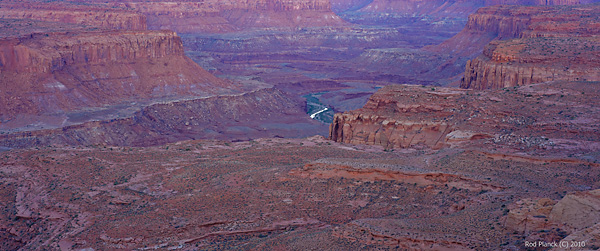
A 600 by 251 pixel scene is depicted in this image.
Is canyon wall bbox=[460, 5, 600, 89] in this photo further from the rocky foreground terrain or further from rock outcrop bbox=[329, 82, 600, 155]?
the rocky foreground terrain

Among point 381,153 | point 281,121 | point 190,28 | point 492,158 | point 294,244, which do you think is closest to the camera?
point 294,244

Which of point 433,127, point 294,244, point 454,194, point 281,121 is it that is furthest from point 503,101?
point 281,121

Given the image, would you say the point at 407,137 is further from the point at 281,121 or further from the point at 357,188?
the point at 281,121

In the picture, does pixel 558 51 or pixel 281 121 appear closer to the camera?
pixel 558 51

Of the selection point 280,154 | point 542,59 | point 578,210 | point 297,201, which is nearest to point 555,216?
point 578,210

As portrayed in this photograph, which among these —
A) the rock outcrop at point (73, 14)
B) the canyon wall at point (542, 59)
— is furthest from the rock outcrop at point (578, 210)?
the rock outcrop at point (73, 14)

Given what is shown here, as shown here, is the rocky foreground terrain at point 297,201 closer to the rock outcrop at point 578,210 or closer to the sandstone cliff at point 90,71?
the rock outcrop at point 578,210
